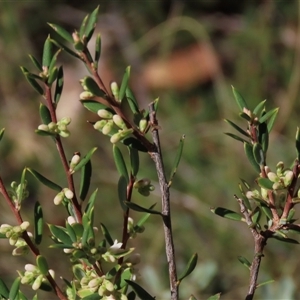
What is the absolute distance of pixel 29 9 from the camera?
2.13m

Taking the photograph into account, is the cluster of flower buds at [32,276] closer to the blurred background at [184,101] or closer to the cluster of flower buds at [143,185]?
the cluster of flower buds at [143,185]

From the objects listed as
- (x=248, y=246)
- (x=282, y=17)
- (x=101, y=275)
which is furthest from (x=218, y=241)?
(x=101, y=275)

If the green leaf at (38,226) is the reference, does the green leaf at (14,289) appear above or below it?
below

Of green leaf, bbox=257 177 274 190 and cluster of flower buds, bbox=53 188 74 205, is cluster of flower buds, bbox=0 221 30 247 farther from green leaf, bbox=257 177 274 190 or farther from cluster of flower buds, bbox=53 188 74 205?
green leaf, bbox=257 177 274 190

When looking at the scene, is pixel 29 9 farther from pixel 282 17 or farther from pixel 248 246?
pixel 248 246

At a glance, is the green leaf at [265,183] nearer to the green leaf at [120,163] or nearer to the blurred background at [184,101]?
the green leaf at [120,163]

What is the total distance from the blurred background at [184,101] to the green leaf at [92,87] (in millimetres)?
713

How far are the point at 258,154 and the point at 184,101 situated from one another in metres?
1.74

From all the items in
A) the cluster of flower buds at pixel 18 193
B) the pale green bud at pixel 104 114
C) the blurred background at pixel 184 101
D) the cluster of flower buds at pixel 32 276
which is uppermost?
the pale green bud at pixel 104 114

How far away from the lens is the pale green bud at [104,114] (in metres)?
0.40

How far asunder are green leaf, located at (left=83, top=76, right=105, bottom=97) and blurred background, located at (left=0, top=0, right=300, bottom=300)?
2.34ft

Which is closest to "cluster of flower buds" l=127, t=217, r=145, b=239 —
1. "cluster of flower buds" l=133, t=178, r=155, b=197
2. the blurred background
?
"cluster of flower buds" l=133, t=178, r=155, b=197

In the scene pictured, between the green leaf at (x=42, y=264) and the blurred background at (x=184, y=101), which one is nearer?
the green leaf at (x=42, y=264)

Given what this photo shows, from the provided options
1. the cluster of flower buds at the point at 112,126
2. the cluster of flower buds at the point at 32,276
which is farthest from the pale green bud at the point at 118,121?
the cluster of flower buds at the point at 32,276
